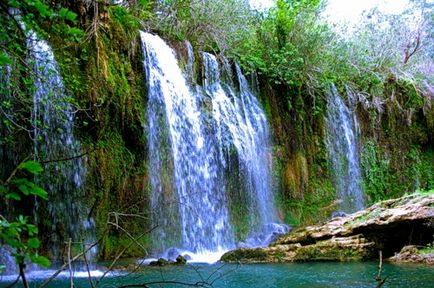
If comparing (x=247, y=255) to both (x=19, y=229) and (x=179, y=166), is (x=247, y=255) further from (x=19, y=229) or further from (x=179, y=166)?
(x=19, y=229)

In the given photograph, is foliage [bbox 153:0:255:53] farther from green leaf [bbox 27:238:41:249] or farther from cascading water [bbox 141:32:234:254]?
green leaf [bbox 27:238:41:249]

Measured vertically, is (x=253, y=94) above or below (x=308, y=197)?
above

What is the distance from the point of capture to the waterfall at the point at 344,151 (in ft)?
52.2

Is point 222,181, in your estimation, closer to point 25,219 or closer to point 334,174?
point 334,174

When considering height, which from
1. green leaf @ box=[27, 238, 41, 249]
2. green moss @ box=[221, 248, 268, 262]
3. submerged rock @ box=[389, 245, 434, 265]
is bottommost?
submerged rock @ box=[389, 245, 434, 265]

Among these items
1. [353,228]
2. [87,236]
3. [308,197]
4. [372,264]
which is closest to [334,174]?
[308,197]

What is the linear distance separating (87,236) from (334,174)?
889cm

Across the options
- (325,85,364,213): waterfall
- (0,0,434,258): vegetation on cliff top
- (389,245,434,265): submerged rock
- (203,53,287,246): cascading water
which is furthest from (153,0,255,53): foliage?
(389,245,434,265): submerged rock

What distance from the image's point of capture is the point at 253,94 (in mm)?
14672

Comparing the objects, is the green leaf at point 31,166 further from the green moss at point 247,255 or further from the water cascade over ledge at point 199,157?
the water cascade over ledge at point 199,157

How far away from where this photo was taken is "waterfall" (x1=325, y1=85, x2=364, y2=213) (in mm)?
15908

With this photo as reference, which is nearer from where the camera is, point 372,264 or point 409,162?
point 372,264

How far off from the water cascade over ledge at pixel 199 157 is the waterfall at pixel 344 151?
3150 mm

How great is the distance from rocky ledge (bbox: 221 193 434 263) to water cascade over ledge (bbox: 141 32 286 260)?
1977 millimetres
